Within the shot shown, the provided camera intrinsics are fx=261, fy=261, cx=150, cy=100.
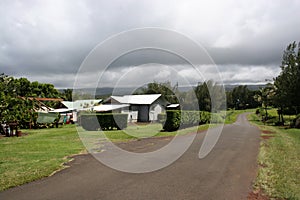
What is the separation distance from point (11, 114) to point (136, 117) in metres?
22.6

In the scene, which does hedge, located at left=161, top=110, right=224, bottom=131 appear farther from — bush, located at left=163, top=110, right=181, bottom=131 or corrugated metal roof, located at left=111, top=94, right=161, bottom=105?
corrugated metal roof, located at left=111, top=94, right=161, bottom=105

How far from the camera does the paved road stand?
5.61 m

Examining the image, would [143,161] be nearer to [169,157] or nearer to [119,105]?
[169,157]

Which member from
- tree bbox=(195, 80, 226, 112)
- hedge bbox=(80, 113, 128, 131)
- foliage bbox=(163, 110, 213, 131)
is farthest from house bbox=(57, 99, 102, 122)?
tree bbox=(195, 80, 226, 112)

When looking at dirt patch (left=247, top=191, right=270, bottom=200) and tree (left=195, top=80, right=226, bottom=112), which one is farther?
tree (left=195, top=80, right=226, bottom=112)

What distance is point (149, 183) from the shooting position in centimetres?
652

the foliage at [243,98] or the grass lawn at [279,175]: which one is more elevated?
the foliage at [243,98]

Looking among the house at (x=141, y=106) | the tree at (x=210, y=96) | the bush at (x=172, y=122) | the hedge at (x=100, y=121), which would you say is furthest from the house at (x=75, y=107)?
the tree at (x=210, y=96)

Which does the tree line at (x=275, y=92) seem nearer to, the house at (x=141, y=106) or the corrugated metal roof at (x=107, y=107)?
the house at (x=141, y=106)

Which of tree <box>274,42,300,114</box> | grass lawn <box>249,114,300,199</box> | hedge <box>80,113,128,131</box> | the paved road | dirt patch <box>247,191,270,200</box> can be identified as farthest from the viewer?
tree <box>274,42,300,114</box>

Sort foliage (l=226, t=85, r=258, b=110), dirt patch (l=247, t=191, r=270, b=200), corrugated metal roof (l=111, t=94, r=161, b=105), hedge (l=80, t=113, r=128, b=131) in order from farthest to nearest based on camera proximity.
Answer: foliage (l=226, t=85, r=258, b=110) → corrugated metal roof (l=111, t=94, r=161, b=105) → hedge (l=80, t=113, r=128, b=131) → dirt patch (l=247, t=191, r=270, b=200)

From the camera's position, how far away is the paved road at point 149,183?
561 centimetres

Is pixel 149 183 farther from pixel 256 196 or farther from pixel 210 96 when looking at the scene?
pixel 210 96

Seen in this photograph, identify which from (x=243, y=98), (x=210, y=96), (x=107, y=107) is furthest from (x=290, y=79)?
(x=243, y=98)
